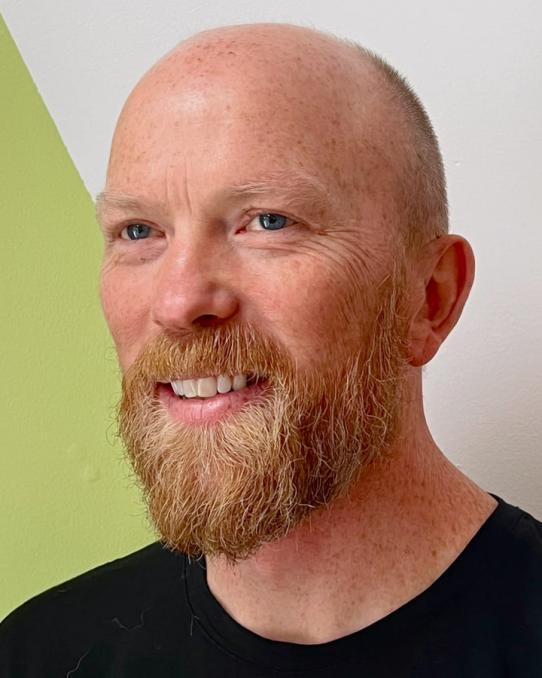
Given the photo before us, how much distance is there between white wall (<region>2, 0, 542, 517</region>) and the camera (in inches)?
50.0

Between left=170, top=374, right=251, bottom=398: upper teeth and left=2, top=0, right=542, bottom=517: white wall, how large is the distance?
519 millimetres

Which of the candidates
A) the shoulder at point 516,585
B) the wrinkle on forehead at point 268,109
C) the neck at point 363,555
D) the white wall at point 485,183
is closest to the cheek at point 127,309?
the wrinkle on forehead at point 268,109

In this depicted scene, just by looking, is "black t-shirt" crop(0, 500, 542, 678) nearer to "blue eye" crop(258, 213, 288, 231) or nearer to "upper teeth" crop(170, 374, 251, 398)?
"upper teeth" crop(170, 374, 251, 398)

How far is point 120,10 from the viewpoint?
1.49m

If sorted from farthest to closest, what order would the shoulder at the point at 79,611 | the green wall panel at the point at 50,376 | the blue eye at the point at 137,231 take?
the green wall panel at the point at 50,376, the shoulder at the point at 79,611, the blue eye at the point at 137,231

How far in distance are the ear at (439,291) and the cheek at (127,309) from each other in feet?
0.90

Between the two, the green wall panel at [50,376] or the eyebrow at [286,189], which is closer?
the eyebrow at [286,189]

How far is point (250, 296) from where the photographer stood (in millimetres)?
901

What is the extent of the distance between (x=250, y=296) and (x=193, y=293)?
0.18ft

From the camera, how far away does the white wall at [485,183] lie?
50.0 inches

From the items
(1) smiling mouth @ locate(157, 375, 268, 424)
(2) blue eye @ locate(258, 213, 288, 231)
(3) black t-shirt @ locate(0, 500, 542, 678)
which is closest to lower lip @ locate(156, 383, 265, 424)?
(1) smiling mouth @ locate(157, 375, 268, 424)

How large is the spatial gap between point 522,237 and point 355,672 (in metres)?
A: 0.61

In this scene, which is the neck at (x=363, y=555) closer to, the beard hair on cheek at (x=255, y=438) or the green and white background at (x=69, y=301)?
the beard hair on cheek at (x=255, y=438)

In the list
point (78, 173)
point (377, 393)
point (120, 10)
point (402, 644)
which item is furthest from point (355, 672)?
point (120, 10)
